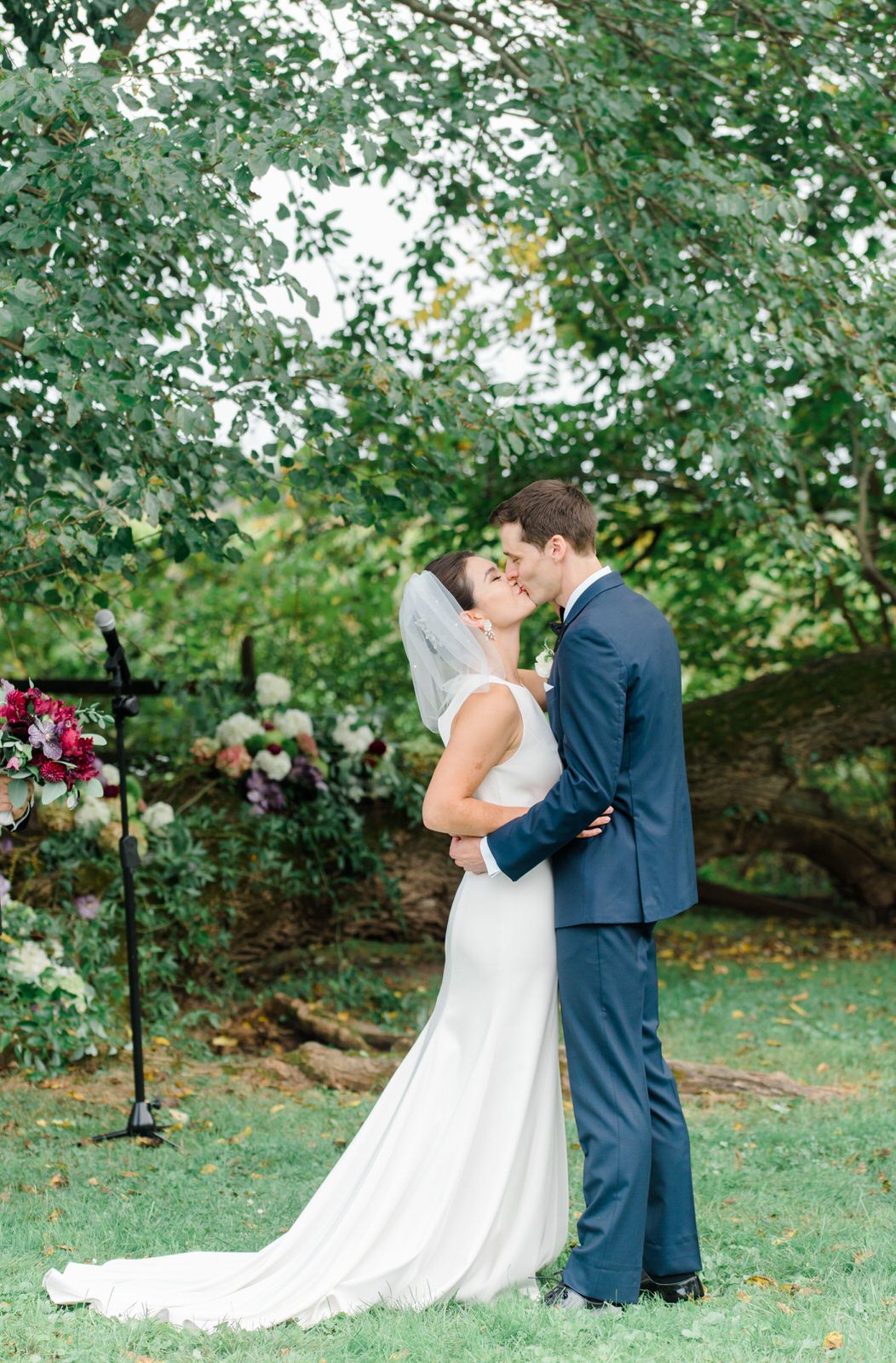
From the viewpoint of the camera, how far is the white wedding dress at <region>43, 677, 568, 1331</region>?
10.8 feet

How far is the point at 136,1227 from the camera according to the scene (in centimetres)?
399

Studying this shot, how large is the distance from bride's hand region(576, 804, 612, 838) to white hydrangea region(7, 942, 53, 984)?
3025mm

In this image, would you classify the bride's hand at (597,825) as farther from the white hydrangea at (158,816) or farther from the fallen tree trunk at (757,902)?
the fallen tree trunk at (757,902)

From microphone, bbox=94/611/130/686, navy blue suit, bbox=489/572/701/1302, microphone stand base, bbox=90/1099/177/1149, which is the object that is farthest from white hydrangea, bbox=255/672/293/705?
navy blue suit, bbox=489/572/701/1302

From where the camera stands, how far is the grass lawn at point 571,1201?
3035 millimetres

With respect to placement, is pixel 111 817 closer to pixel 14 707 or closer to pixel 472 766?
pixel 14 707

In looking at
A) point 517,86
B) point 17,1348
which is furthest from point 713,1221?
point 517,86

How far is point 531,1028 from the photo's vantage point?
11.2ft

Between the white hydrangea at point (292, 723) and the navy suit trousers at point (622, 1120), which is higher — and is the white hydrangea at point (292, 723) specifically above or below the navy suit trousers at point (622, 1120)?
above

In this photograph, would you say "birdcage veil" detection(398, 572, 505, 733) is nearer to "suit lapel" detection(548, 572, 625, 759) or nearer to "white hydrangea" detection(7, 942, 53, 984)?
A: "suit lapel" detection(548, 572, 625, 759)

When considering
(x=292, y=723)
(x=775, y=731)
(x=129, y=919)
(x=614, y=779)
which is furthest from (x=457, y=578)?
(x=775, y=731)

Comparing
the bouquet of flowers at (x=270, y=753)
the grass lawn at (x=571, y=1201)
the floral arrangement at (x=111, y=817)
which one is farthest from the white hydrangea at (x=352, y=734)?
the grass lawn at (x=571, y=1201)

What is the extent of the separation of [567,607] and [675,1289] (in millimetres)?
1791

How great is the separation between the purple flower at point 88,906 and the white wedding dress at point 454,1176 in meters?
2.79
